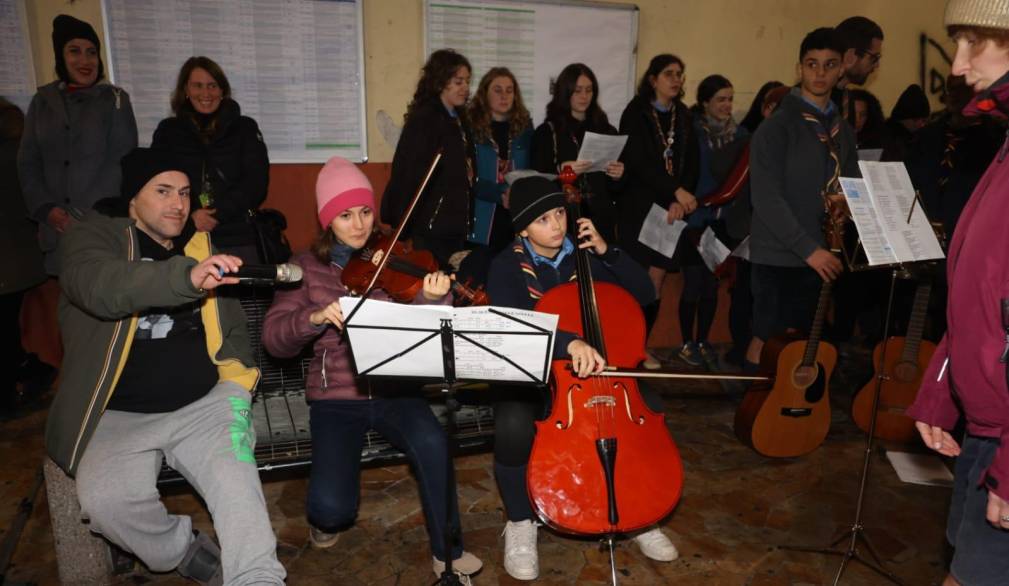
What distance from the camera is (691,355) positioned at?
473 cm

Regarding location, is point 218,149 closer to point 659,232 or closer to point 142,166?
point 142,166

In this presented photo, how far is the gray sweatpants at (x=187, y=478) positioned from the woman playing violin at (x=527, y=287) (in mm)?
830

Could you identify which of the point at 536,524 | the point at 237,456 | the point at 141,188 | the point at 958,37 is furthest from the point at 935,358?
the point at 141,188

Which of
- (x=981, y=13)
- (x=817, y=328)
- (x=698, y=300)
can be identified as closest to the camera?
(x=981, y=13)

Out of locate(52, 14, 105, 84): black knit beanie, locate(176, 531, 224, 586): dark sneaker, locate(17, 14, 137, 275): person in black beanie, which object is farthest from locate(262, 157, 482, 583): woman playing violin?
locate(52, 14, 105, 84): black knit beanie

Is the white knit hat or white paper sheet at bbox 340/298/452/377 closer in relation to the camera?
the white knit hat

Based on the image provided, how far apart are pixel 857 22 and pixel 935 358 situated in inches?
143

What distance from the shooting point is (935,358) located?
1805 millimetres

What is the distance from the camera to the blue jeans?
95.0 inches

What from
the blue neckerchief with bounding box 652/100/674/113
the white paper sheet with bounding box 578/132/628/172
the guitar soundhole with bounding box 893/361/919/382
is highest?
the blue neckerchief with bounding box 652/100/674/113

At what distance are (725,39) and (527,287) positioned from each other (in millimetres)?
3398

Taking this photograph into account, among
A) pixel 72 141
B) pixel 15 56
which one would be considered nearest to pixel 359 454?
pixel 72 141

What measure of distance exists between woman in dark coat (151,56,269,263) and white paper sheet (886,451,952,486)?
10.6ft

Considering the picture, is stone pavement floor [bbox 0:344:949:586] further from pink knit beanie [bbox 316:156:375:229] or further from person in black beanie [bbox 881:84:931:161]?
person in black beanie [bbox 881:84:931:161]
